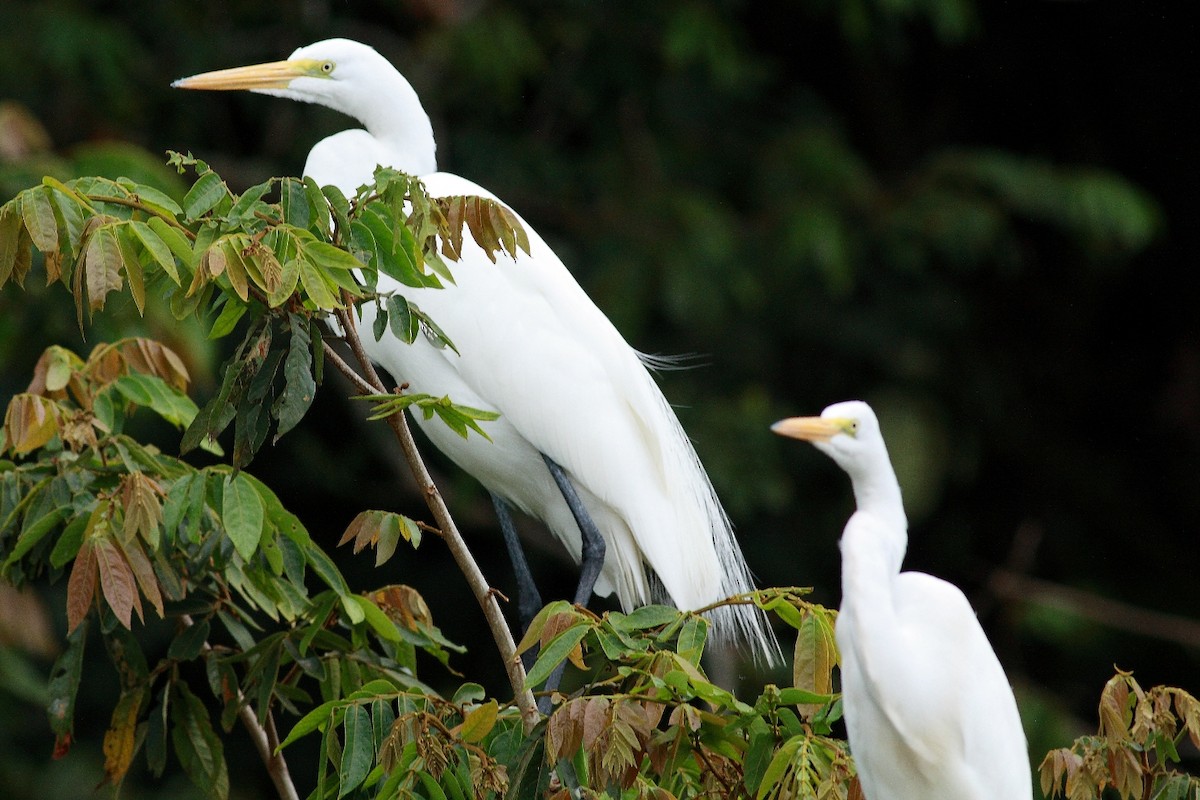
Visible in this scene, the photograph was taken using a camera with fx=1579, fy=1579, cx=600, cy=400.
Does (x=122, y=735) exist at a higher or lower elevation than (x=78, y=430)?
lower

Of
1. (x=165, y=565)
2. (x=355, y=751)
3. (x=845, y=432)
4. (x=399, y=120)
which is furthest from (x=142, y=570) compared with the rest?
(x=399, y=120)

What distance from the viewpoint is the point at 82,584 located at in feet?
5.93

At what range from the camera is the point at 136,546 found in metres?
1.86

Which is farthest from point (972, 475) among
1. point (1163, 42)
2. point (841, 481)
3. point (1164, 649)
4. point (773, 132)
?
point (1163, 42)

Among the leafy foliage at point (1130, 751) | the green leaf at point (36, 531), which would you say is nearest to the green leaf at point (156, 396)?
the green leaf at point (36, 531)

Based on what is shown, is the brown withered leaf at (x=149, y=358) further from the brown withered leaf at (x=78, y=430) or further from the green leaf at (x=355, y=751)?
the green leaf at (x=355, y=751)

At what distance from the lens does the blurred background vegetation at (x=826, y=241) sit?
16.7 ft

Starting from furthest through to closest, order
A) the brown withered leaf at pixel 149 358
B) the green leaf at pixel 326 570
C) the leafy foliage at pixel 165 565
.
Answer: the brown withered leaf at pixel 149 358
the green leaf at pixel 326 570
the leafy foliage at pixel 165 565

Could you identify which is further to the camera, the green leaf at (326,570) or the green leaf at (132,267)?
the green leaf at (326,570)

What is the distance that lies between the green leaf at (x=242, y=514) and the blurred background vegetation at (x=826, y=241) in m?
2.91

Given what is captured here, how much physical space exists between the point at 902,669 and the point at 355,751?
582mm

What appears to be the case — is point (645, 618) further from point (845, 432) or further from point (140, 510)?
point (140, 510)

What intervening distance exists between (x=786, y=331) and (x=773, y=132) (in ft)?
2.37

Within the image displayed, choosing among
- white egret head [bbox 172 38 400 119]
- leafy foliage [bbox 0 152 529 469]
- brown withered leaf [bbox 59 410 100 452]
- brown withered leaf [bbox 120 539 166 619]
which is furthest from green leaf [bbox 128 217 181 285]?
white egret head [bbox 172 38 400 119]
